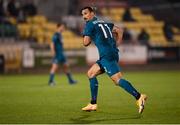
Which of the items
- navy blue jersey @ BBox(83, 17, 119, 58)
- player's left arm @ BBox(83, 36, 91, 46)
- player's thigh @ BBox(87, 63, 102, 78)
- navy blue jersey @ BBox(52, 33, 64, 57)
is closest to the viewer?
player's left arm @ BBox(83, 36, 91, 46)

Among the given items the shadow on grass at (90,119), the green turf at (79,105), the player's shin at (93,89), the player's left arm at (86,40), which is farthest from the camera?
the player's shin at (93,89)

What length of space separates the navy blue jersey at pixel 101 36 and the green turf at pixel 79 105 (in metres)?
1.30

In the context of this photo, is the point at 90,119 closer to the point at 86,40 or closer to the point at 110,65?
the point at 110,65

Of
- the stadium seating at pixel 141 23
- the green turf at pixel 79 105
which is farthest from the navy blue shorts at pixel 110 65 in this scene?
the stadium seating at pixel 141 23

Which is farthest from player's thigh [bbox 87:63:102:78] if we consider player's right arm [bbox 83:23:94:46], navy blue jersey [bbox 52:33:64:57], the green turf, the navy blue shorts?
navy blue jersey [bbox 52:33:64:57]

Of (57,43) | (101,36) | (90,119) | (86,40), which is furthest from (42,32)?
(90,119)

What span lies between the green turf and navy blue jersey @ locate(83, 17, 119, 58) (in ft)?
4.28

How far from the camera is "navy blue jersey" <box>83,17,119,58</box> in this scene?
11156 millimetres

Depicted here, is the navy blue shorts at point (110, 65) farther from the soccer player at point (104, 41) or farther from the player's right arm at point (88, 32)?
the player's right arm at point (88, 32)

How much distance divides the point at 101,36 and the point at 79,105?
6.92 feet

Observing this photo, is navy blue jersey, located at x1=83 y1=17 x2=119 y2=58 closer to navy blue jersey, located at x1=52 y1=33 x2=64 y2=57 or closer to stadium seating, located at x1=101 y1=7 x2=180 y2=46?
navy blue jersey, located at x1=52 y1=33 x2=64 y2=57

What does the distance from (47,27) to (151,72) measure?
6914 mm

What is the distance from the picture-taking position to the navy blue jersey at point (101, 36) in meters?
11.2

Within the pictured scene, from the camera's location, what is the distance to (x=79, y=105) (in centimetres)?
1253
